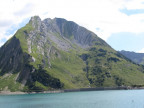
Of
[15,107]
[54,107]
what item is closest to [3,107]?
[15,107]

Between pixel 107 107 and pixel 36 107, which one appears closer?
pixel 107 107

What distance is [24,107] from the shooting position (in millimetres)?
140125

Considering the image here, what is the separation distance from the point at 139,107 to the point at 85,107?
89.9 ft

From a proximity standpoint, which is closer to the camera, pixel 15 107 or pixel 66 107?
pixel 66 107

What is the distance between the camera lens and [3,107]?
474 ft

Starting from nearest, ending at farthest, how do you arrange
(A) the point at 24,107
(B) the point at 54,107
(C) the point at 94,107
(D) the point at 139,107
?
(D) the point at 139,107 → (C) the point at 94,107 → (B) the point at 54,107 → (A) the point at 24,107

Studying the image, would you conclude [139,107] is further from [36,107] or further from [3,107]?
[3,107]

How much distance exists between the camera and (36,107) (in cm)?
13500

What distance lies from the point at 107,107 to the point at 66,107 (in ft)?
74.2

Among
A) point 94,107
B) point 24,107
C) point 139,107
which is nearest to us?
Answer: point 139,107

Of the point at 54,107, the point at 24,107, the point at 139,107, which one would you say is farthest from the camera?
the point at 24,107

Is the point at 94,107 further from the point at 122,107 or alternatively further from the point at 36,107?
the point at 36,107

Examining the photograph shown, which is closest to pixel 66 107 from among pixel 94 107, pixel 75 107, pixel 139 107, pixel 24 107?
pixel 75 107

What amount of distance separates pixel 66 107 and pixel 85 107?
449 inches
